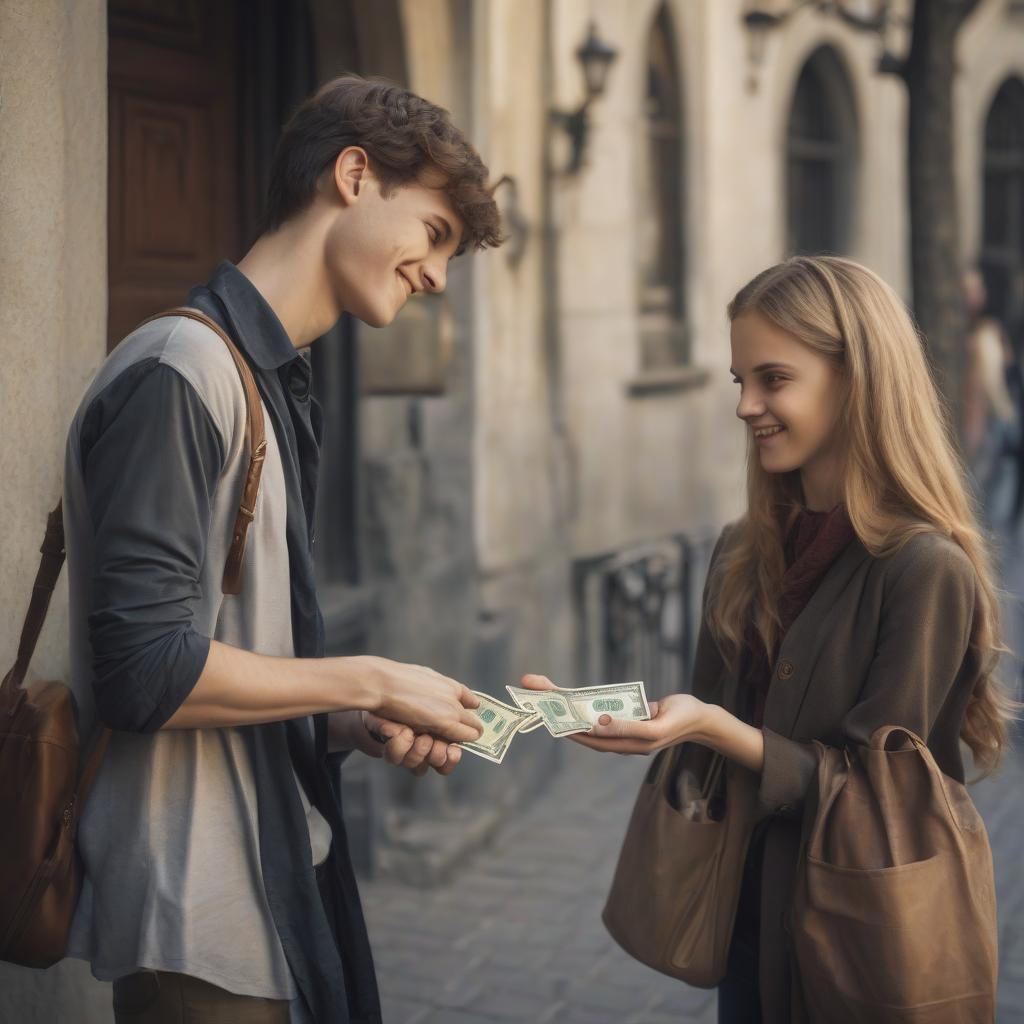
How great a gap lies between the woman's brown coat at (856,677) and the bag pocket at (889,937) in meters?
0.14

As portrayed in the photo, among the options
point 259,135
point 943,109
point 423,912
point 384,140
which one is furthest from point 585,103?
point 384,140

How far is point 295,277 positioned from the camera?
2.40 m

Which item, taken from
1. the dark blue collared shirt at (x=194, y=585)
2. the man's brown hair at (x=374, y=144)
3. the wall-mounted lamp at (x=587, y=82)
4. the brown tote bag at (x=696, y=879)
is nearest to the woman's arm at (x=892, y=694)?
the brown tote bag at (x=696, y=879)

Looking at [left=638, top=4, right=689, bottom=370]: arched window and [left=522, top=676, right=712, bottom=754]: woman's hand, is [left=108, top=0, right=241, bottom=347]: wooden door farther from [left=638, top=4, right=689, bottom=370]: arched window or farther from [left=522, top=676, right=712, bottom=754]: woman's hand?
[left=638, top=4, right=689, bottom=370]: arched window

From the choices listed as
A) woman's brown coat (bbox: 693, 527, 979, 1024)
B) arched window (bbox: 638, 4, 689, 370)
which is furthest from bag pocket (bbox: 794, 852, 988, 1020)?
arched window (bbox: 638, 4, 689, 370)

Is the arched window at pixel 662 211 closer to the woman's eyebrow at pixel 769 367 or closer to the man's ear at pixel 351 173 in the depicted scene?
the woman's eyebrow at pixel 769 367

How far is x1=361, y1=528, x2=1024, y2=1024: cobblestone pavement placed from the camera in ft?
15.2

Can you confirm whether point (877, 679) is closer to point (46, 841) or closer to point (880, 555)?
point (880, 555)

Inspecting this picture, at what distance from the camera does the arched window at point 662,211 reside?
1036 cm

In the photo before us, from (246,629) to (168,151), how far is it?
3.38 meters

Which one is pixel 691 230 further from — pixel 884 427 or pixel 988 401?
pixel 884 427

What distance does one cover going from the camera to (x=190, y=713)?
2.07 meters

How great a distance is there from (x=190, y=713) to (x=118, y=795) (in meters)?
0.27

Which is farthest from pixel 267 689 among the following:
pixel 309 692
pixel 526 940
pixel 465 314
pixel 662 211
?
pixel 662 211
